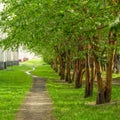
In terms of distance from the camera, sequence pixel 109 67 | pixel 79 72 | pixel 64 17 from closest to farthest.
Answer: pixel 64 17
pixel 109 67
pixel 79 72

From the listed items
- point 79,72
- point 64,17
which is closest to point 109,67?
point 64,17

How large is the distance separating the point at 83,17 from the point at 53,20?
1.32 meters

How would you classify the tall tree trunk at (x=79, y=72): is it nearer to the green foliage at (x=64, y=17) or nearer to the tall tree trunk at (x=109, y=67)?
the tall tree trunk at (x=109, y=67)

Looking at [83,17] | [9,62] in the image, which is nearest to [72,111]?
[83,17]

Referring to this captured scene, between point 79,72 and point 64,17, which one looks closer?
point 64,17

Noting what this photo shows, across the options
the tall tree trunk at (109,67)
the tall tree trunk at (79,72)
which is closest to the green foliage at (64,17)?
the tall tree trunk at (109,67)

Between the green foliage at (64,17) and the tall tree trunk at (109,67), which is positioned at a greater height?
the green foliage at (64,17)

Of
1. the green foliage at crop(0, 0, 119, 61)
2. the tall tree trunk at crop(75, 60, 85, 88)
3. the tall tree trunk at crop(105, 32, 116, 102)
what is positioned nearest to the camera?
the green foliage at crop(0, 0, 119, 61)

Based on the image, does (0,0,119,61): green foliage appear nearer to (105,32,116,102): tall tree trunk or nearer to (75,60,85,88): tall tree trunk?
(105,32,116,102): tall tree trunk

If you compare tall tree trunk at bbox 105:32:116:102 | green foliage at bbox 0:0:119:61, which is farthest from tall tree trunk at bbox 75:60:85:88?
green foliage at bbox 0:0:119:61

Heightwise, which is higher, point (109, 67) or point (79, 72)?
point (109, 67)

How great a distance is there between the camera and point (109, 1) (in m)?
15.3

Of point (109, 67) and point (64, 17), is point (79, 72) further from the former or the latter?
point (64, 17)

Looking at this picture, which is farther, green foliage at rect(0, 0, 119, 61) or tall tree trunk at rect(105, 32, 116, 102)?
tall tree trunk at rect(105, 32, 116, 102)
